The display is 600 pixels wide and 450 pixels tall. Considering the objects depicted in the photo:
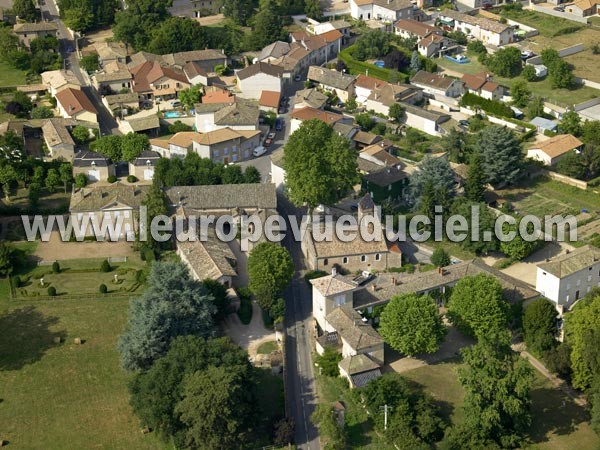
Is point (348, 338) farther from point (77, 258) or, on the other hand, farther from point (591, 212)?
point (591, 212)

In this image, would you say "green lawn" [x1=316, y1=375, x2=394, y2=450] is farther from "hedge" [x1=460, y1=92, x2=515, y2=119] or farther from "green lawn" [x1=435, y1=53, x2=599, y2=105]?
"green lawn" [x1=435, y1=53, x2=599, y2=105]

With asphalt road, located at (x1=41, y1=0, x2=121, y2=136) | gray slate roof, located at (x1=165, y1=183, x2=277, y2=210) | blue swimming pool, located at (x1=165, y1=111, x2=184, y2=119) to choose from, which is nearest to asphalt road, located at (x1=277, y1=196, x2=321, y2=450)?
gray slate roof, located at (x1=165, y1=183, x2=277, y2=210)

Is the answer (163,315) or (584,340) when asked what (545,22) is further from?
(163,315)

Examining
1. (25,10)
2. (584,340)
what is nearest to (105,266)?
(584,340)

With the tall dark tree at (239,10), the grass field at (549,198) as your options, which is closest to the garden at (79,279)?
the grass field at (549,198)

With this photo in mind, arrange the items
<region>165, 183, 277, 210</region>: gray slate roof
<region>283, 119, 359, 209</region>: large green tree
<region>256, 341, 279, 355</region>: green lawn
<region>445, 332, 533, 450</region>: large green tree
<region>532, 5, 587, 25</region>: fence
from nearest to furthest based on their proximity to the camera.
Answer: <region>445, 332, 533, 450</region>: large green tree → <region>256, 341, 279, 355</region>: green lawn → <region>283, 119, 359, 209</region>: large green tree → <region>165, 183, 277, 210</region>: gray slate roof → <region>532, 5, 587, 25</region>: fence

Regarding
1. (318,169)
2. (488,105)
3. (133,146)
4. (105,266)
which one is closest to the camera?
(105,266)

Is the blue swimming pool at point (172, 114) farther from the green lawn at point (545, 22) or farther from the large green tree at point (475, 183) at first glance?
the green lawn at point (545, 22)
